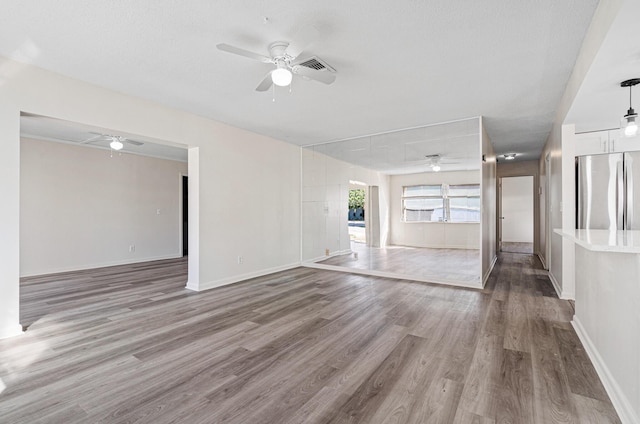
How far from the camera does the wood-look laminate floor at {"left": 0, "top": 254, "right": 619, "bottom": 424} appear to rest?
69.4 inches

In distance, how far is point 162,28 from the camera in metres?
2.33

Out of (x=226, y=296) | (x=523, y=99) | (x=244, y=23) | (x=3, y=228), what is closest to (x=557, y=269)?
(x=523, y=99)

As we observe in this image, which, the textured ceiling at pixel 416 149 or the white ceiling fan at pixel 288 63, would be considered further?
the textured ceiling at pixel 416 149

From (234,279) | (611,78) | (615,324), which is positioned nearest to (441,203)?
(611,78)

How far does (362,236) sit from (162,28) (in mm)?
5020

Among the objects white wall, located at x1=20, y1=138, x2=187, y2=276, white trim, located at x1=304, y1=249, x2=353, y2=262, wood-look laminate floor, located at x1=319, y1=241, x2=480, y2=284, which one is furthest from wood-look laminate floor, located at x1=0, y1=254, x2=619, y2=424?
white trim, located at x1=304, y1=249, x2=353, y2=262

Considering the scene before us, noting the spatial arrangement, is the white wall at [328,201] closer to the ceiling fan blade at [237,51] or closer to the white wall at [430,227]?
the white wall at [430,227]

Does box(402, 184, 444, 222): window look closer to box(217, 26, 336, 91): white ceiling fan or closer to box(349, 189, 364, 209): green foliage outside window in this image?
box(349, 189, 364, 209): green foliage outside window

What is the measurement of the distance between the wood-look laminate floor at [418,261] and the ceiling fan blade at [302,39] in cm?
392

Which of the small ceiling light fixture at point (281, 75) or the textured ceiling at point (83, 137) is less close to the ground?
the textured ceiling at point (83, 137)

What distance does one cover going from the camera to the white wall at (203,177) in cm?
283

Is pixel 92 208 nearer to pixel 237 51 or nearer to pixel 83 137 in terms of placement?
pixel 83 137

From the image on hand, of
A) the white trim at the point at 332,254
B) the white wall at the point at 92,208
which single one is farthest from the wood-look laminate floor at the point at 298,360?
the white trim at the point at 332,254

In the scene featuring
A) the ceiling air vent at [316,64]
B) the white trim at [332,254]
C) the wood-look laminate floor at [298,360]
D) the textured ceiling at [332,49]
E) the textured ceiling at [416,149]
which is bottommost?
the wood-look laminate floor at [298,360]
